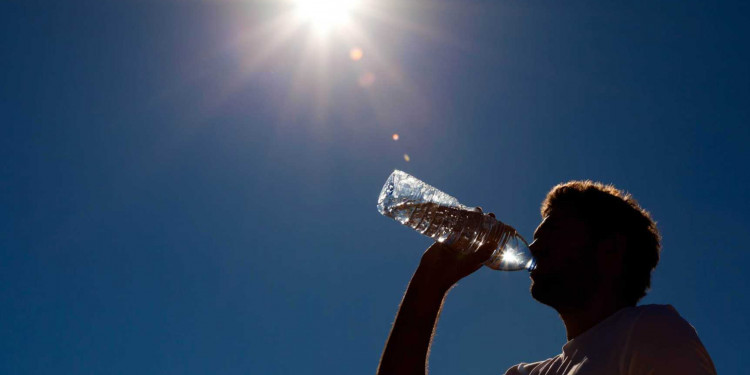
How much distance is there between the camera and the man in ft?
6.53

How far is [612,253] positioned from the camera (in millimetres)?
2508

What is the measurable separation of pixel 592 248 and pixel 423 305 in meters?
0.83

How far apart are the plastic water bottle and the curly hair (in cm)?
33

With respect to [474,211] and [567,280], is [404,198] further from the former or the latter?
[567,280]

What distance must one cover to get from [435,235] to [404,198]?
0.94ft

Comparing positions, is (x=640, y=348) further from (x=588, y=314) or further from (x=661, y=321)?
(x=588, y=314)

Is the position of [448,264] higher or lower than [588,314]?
higher

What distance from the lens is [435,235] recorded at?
114 inches

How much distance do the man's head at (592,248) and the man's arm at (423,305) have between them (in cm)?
28

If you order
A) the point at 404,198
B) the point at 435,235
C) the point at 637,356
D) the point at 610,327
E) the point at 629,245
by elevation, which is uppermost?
the point at 404,198

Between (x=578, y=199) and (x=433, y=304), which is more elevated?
(x=578, y=199)

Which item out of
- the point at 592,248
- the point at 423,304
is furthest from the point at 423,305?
the point at 592,248

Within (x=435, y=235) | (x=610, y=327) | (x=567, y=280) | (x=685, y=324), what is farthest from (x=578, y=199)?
(x=685, y=324)

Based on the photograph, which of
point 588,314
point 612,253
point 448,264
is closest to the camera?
point 588,314
